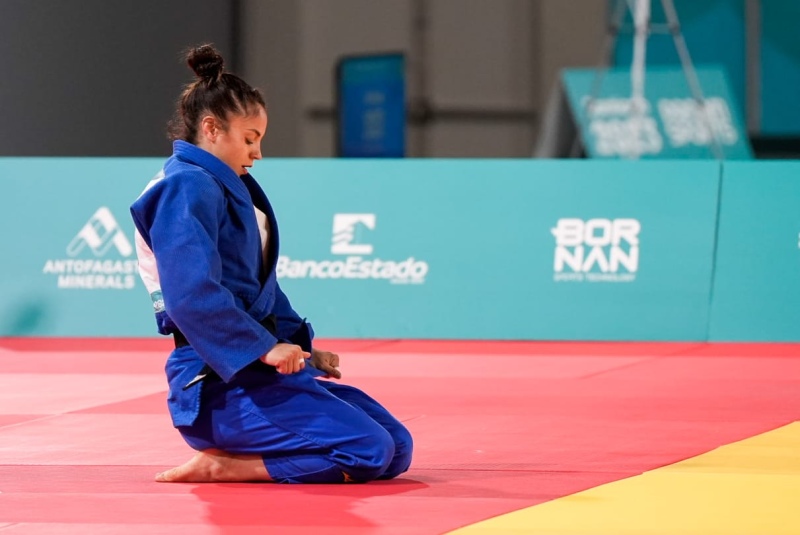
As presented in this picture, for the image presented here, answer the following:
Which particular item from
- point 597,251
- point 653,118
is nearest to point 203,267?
point 597,251

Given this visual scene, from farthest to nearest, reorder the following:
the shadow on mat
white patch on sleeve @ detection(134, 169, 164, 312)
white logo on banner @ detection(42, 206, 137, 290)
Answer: white logo on banner @ detection(42, 206, 137, 290) → white patch on sleeve @ detection(134, 169, 164, 312) → the shadow on mat

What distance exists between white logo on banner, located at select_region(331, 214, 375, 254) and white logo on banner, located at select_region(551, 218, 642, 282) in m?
1.18

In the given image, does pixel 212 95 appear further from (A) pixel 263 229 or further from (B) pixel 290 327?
(B) pixel 290 327

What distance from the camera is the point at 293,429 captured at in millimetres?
3914

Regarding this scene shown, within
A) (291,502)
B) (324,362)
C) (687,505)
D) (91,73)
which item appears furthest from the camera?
(91,73)

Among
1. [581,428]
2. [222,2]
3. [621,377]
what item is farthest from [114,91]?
[581,428]

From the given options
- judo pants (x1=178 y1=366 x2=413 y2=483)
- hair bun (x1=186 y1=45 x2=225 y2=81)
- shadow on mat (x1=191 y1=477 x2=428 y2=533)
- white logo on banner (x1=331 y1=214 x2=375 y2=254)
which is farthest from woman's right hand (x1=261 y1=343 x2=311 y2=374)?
white logo on banner (x1=331 y1=214 x2=375 y2=254)

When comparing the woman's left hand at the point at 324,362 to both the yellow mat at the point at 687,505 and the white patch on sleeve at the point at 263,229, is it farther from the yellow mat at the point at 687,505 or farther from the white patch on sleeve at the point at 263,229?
the yellow mat at the point at 687,505

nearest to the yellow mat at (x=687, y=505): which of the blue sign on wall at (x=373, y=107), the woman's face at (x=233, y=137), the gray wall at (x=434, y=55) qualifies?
the woman's face at (x=233, y=137)

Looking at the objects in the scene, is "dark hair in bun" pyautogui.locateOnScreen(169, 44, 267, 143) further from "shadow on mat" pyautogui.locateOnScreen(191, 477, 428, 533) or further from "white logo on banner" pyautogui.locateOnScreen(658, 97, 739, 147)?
"white logo on banner" pyautogui.locateOnScreen(658, 97, 739, 147)

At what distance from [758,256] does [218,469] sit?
16.1 ft

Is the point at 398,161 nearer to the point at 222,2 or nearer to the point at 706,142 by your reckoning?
the point at 706,142

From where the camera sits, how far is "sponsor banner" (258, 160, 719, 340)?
8.09 meters

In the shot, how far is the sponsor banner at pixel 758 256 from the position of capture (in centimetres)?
795
